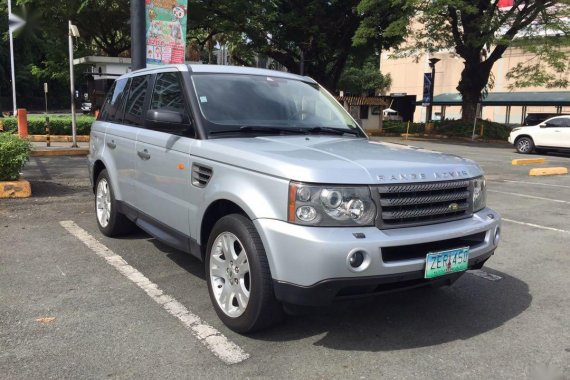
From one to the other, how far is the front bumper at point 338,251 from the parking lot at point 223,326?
31 centimetres

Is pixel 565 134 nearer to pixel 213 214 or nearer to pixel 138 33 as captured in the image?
pixel 138 33

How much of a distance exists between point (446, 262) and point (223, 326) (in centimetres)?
159

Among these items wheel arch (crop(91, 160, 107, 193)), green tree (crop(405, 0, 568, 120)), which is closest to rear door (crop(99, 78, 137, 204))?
wheel arch (crop(91, 160, 107, 193))

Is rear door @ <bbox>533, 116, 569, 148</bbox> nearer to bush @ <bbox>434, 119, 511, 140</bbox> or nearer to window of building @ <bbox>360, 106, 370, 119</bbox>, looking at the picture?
bush @ <bbox>434, 119, 511, 140</bbox>

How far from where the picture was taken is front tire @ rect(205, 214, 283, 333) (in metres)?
3.18

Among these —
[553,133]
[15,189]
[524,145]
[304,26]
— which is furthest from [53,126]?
[553,133]

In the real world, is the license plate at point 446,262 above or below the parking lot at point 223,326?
above

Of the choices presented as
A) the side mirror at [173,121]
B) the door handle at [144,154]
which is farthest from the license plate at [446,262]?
the door handle at [144,154]

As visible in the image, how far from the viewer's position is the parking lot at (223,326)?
10.2ft

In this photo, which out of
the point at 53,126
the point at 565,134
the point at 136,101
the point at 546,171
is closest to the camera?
the point at 136,101

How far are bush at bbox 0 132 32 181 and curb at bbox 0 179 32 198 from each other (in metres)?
0.15

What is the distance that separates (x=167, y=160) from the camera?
13.9 feet

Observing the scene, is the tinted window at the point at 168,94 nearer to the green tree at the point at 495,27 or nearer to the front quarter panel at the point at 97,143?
the front quarter panel at the point at 97,143

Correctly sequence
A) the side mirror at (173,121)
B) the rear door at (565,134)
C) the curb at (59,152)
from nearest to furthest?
1. the side mirror at (173,121)
2. the curb at (59,152)
3. the rear door at (565,134)
